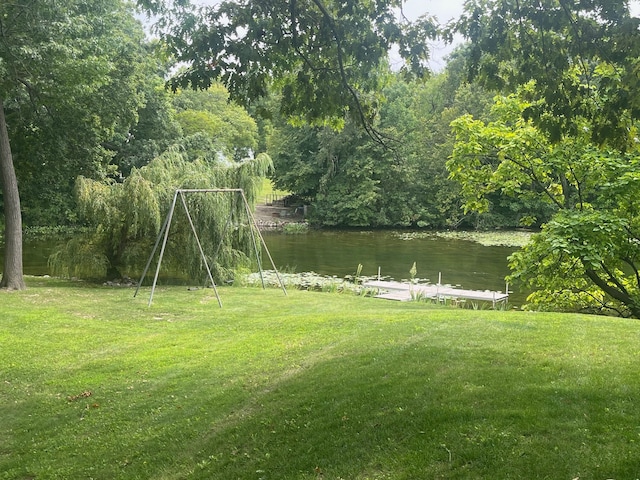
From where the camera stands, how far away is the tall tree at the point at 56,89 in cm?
1183

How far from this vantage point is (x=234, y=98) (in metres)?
6.89

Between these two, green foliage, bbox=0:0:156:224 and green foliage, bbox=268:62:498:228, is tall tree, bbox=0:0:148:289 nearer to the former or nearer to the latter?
green foliage, bbox=0:0:156:224

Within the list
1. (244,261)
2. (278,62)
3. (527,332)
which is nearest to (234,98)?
(278,62)

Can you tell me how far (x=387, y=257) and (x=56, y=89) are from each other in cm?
1813

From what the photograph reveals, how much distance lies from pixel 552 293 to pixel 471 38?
25.8 feet

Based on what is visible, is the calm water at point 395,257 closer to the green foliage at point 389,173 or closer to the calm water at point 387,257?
the calm water at point 387,257

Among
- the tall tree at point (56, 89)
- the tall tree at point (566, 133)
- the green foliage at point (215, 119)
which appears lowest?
the tall tree at point (566, 133)

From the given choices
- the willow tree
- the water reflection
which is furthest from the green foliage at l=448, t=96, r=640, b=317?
the water reflection

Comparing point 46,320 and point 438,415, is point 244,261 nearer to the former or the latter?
point 46,320

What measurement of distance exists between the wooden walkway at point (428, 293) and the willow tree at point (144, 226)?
5.02 m

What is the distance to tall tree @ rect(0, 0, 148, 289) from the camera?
11.8m

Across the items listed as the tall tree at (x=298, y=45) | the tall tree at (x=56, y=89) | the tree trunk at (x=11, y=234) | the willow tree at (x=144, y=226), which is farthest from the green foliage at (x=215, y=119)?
the tall tree at (x=298, y=45)

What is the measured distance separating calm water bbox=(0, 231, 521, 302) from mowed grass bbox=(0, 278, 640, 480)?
36.9ft

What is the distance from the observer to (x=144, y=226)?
14.8 meters
